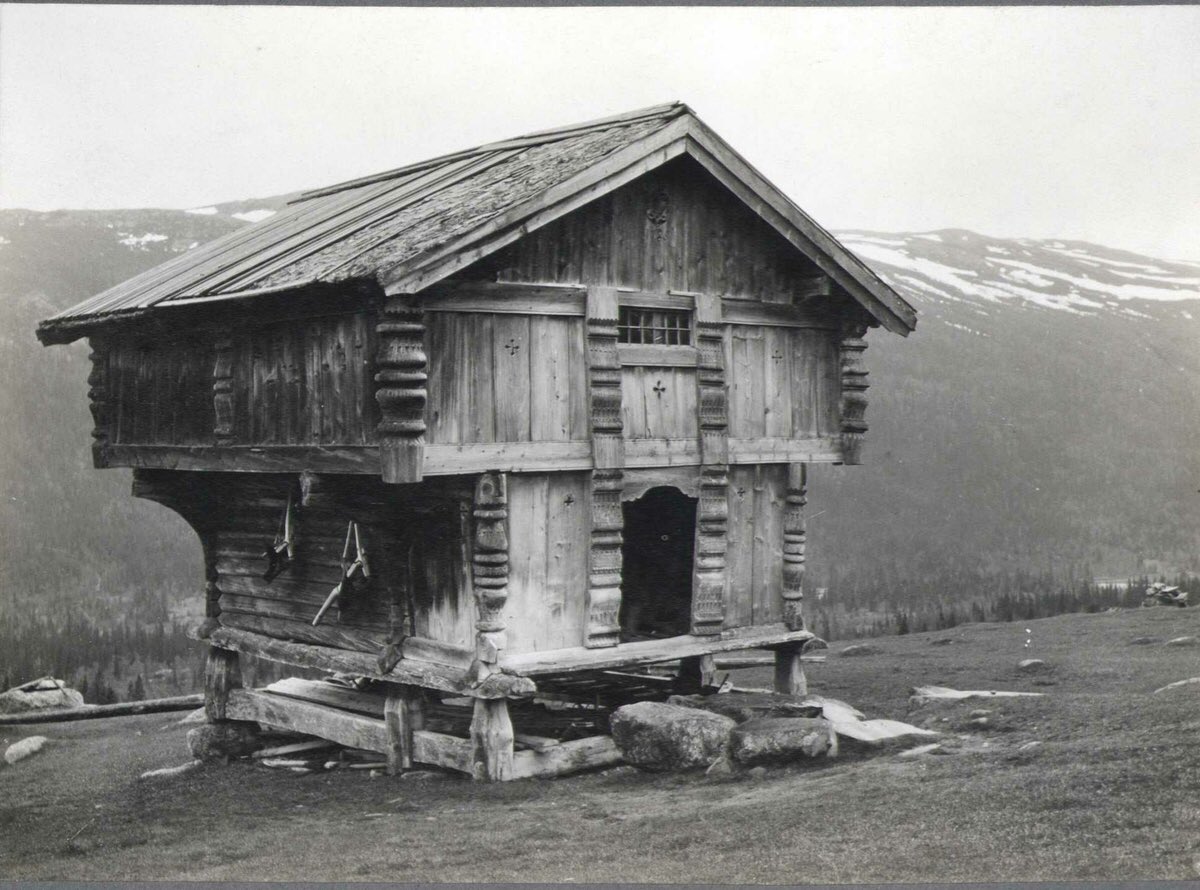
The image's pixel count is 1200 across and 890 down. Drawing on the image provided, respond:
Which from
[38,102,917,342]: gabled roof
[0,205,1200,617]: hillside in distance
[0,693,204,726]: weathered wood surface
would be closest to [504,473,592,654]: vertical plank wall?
[38,102,917,342]: gabled roof

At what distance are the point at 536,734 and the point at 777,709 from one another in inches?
96.5

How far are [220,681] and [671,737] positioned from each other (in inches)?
249

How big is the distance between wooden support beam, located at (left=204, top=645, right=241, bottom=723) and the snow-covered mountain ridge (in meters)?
10.0

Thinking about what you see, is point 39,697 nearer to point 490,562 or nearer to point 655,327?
point 490,562

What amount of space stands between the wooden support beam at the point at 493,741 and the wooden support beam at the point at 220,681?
195 inches

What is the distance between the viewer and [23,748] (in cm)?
1698

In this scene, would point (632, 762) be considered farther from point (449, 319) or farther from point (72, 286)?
point (72, 286)

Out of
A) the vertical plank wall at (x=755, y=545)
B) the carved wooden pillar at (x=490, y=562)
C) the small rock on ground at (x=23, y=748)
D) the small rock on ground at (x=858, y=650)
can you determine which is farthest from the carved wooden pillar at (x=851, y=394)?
the small rock on ground at (x=23, y=748)

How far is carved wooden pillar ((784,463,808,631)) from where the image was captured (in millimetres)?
15289

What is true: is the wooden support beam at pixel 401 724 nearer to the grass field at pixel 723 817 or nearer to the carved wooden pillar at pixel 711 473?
the grass field at pixel 723 817

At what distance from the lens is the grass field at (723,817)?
10617 mm

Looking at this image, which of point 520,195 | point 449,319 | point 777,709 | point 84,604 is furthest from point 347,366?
point 84,604

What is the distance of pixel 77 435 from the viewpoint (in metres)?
28.8

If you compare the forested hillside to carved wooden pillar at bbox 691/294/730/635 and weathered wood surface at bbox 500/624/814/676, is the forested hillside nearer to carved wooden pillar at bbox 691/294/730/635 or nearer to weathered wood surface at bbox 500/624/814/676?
weathered wood surface at bbox 500/624/814/676
